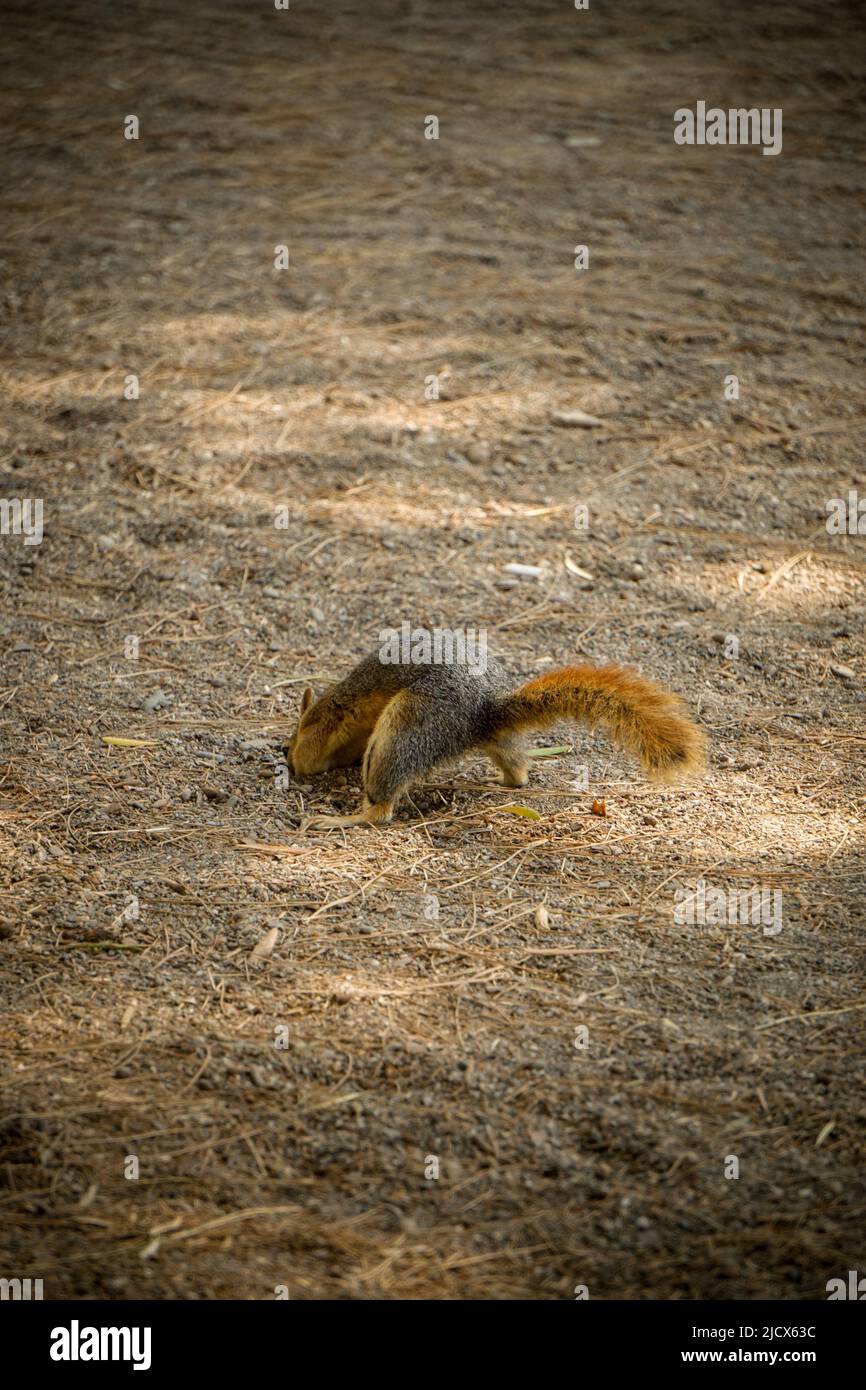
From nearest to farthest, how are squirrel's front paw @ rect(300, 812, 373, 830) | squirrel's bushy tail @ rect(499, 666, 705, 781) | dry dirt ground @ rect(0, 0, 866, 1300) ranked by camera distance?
dry dirt ground @ rect(0, 0, 866, 1300) < squirrel's bushy tail @ rect(499, 666, 705, 781) < squirrel's front paw @ rect(300, 812, 373, 830)

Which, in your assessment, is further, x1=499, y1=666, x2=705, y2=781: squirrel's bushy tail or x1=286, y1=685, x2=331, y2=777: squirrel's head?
x1=286, y1=685, x2=331, y2=777: squirrel's head

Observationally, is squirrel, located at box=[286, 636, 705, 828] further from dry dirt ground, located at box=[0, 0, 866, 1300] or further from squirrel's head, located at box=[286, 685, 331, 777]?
dry dirt ground, located at box=[0, 0, 866, 1300]

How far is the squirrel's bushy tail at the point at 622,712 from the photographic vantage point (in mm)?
3363

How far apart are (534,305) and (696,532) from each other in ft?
7.08

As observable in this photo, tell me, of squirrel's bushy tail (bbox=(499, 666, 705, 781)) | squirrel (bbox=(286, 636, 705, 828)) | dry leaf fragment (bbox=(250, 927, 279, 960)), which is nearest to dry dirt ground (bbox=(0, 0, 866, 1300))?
dry leaf fragment (bbox=(250, 927, 279, 960))

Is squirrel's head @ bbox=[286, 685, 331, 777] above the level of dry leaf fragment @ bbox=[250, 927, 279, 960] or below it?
above

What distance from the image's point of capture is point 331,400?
6098 mm

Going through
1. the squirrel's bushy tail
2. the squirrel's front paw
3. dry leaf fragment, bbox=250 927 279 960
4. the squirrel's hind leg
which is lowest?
dry leaf fragment, bbox=250 927 279 960

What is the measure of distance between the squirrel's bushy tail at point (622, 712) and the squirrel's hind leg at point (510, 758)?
0.07m

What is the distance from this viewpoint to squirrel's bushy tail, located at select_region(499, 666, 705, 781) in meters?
3.36

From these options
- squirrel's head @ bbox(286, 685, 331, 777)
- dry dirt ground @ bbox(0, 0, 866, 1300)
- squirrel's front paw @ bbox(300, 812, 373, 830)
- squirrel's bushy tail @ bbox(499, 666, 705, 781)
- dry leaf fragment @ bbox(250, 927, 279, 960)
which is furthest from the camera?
squirrel's head @ bbox(286, 685, 331, 777)

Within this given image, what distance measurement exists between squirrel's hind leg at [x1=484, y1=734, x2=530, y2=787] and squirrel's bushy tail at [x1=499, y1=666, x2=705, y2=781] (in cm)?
7

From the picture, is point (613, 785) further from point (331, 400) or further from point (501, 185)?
point (501, 185)

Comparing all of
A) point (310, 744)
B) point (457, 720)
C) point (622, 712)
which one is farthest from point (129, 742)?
point (622, 712)
